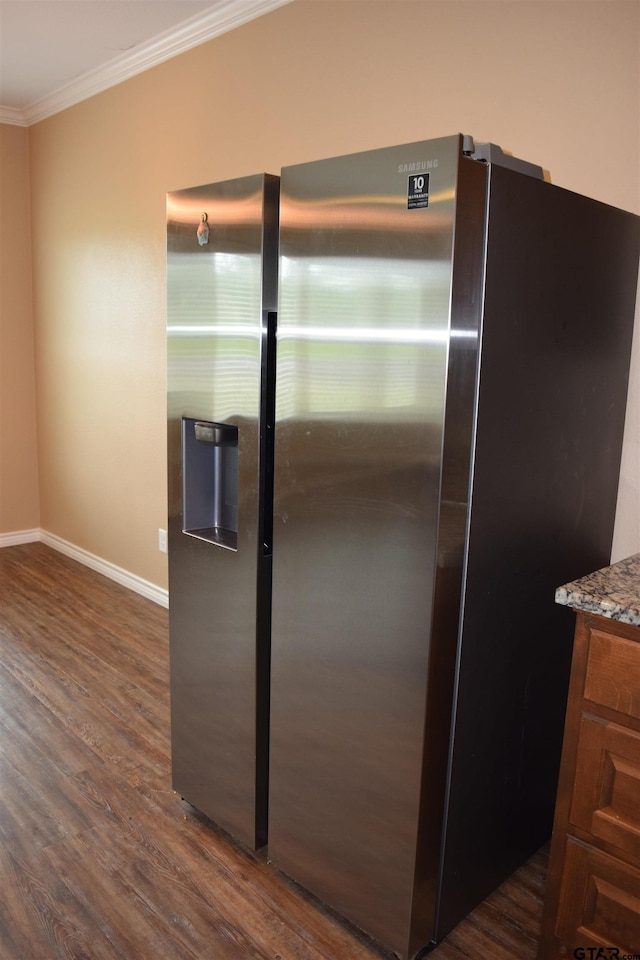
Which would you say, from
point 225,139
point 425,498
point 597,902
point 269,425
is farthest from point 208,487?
point 225,139

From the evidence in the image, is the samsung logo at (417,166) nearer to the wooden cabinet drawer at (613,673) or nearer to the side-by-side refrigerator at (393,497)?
the side-by-side refrigerator at (393,497)

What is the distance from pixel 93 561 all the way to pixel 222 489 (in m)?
2.66

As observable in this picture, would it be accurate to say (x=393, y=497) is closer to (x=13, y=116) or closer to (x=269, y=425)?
(x=269, y=425)

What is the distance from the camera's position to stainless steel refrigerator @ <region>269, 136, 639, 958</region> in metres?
1.41

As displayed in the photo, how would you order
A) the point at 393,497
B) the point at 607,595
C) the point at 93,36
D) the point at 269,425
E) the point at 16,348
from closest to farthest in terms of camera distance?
the point at 607,595 → the point at 393,497 → the point at 269,425 → the point at 93,36 → the point at 16,348

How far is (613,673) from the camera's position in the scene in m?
1.36

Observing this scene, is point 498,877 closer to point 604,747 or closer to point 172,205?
point 604,747

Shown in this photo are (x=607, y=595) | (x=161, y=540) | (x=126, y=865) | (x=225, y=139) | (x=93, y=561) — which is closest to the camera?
(x=607, y=595)

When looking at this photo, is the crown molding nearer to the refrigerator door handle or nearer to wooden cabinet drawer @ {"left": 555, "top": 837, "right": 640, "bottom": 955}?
the refrigerator door handle

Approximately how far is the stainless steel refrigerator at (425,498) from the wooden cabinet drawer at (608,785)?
0.26 m

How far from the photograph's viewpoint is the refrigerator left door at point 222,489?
1720 mm

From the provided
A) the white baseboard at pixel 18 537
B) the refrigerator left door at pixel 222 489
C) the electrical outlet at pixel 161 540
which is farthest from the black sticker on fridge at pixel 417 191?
the white baseboard at pixel 18 537

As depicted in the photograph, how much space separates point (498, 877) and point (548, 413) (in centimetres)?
117

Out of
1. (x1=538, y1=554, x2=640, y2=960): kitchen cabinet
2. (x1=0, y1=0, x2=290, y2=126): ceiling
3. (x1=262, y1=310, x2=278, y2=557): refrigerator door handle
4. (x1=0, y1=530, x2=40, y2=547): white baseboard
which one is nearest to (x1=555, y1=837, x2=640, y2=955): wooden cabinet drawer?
(x1=538, y1=554, x2=640, y2=960): kitchen cabinet
